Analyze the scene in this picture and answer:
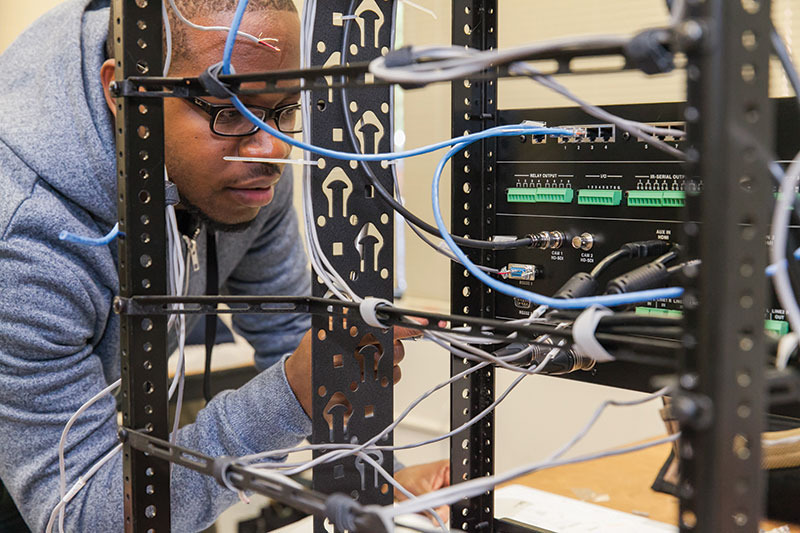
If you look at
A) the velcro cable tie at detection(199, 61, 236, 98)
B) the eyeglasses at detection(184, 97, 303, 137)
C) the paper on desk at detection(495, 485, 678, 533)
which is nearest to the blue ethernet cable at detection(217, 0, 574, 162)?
the velcro cable tie at detection(199, 61, 236, 98)

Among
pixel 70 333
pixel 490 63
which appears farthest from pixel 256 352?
pixel 490 63

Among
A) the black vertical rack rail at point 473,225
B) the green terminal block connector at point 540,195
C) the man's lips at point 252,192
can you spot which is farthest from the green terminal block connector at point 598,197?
the man's lips at point 252,192

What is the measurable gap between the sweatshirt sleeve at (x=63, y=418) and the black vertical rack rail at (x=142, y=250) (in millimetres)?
206

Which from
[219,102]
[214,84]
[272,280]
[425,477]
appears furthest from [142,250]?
[272,280]

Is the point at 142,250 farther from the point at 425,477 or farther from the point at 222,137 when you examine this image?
the point at 425,477

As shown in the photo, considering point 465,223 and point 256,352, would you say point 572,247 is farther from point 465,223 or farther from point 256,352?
point 256,352

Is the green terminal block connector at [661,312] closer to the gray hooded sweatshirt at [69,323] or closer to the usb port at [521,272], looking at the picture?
the usb port at [521,272]

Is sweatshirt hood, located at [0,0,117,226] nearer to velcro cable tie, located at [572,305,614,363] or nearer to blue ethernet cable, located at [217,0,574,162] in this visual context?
blue ethernet cable, located at [217,0,574,162]

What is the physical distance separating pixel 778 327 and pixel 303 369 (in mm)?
550

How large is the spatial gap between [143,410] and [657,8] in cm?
140

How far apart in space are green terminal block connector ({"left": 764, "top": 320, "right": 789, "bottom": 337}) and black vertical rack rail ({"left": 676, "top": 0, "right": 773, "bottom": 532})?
288mm

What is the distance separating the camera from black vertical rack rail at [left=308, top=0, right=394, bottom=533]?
0.84 meters

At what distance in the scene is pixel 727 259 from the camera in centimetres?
43

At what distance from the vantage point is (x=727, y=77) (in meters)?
0.42
